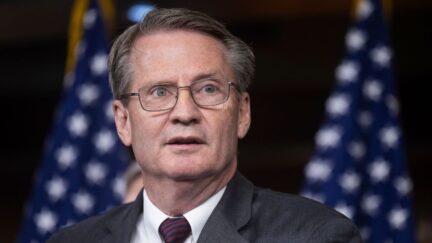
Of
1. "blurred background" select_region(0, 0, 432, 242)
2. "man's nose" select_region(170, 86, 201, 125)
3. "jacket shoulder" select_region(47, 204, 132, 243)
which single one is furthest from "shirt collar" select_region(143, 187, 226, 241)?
"blurred background" select_region(0, 0, 432, 242)

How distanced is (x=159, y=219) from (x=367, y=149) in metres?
2.04

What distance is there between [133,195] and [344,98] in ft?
3.49

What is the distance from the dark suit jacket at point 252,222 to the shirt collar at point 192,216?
2 centimetres

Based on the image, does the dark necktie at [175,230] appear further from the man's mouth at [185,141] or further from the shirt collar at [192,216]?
the man's mouth at [185,141]

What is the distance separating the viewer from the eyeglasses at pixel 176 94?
2055 millimetres

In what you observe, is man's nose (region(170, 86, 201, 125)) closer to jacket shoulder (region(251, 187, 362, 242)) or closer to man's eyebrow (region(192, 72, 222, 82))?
man's eyebrow (region(192, 72, 222, 82))

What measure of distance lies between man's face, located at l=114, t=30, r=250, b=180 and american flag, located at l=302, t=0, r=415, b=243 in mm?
1828

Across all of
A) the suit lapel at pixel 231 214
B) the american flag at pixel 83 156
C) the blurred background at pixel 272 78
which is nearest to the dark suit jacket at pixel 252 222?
the suit lapel at pixel 231 214

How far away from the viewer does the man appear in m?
2.02

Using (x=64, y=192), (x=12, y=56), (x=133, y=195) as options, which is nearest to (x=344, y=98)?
(x=133, y=195)

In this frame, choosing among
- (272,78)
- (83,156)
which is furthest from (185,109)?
(272,78)

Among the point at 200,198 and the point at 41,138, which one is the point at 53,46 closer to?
the point at 41,138

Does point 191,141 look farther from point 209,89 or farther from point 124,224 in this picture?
point 124,224

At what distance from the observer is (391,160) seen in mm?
3988
